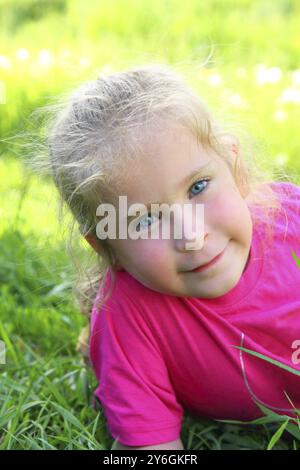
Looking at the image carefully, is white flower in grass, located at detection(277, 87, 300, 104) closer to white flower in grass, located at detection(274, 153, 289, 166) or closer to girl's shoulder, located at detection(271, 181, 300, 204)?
white flower in grass, located at detection(274, 153, 289, 166)

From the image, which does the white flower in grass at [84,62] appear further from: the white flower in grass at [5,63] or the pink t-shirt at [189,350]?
the pink t-shirt at [189,350]

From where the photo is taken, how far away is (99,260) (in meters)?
1.73

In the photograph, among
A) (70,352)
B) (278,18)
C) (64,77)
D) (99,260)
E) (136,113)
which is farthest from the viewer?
(278,18)

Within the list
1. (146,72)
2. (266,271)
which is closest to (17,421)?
(266,271)

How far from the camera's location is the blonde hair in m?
1.48

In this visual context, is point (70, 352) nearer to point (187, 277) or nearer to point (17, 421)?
point (17, 421)

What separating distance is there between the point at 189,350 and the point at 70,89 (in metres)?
0.66

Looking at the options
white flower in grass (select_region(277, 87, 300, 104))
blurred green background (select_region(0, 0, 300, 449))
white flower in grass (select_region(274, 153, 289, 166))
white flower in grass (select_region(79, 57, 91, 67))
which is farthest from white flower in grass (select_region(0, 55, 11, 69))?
white flower in grass (select_region(274, 153, 289, 166))

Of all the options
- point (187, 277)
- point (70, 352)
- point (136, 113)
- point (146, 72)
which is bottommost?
point (70, 352)

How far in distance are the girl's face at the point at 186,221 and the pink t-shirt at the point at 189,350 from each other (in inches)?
3.0

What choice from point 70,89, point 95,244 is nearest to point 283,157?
point 70,89

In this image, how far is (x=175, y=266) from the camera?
4.93ft

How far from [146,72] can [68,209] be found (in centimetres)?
33

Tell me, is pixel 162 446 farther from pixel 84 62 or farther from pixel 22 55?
pixel 22 55
